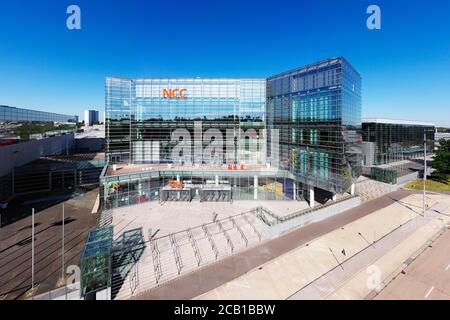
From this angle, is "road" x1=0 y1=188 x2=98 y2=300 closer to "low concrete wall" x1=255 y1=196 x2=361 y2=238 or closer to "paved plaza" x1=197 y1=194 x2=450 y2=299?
"paved plaza" x1=197 y1=194 x2=450 y2=299

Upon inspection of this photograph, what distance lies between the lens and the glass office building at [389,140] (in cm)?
5922

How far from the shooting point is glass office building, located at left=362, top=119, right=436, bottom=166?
194 feet

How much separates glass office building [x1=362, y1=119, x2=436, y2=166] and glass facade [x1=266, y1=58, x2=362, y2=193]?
1074 inches

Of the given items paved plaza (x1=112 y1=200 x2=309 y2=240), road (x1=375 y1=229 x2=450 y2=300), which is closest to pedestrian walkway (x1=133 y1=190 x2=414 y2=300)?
paved plaza (x1=112 y1=200 x2=309 y2=240)

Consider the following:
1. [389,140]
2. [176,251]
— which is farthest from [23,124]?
[389,140]

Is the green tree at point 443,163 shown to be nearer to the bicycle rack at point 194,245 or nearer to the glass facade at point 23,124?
the bicycle rack at point 194,245

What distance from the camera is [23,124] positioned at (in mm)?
44125

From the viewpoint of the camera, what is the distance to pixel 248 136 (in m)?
42.8

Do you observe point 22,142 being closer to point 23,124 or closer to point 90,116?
point 23,124

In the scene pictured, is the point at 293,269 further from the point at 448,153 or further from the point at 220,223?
the point at 448,153

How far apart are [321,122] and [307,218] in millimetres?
12525

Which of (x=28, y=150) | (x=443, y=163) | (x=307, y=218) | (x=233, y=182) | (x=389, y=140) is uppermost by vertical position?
(x=389, y=140)
